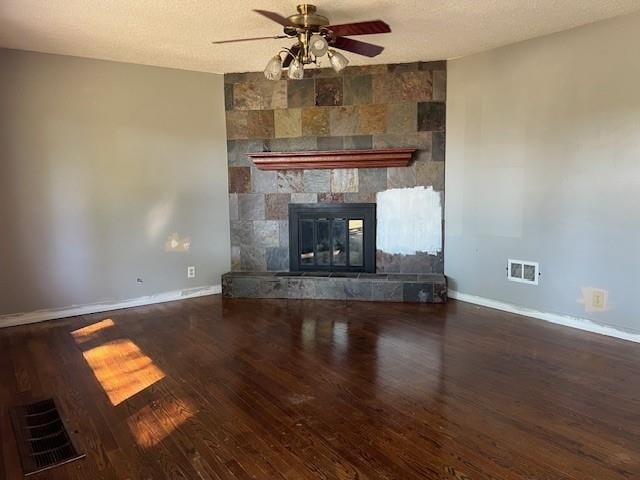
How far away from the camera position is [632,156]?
323 centimetres

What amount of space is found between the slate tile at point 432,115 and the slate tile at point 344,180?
2.70 ft

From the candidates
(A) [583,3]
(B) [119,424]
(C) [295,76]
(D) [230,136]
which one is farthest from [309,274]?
(A) [583,3]

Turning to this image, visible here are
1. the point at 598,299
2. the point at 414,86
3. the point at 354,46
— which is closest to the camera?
the point at 354,46

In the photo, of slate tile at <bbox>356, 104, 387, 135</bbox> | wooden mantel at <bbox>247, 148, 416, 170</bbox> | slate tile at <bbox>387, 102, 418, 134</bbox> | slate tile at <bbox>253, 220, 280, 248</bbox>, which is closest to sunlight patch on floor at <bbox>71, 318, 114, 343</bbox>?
slate tile at <bbox>253, 220, 280, 248</bbox>

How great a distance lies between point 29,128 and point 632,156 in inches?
186

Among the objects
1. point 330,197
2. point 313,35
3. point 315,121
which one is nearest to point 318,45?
point 313,35

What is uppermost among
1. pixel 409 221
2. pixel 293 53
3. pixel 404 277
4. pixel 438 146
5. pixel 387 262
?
pixel 293 53

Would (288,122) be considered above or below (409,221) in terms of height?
above

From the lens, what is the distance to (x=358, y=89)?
457cm

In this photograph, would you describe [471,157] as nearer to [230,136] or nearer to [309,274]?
[309,274]

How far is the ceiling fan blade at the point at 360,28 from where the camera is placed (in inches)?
104

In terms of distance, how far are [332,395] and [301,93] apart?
10.6ft

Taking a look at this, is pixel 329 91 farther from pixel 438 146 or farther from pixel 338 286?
pixel 338 286

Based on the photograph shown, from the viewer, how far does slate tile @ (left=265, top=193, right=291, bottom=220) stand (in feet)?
16.0
